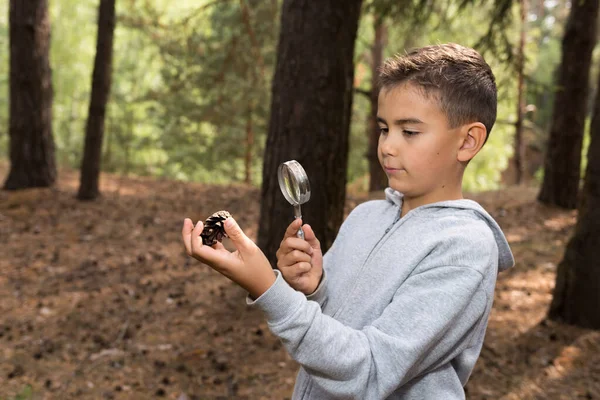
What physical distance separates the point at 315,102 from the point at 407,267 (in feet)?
10.2

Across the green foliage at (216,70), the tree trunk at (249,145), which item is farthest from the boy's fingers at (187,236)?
the tree trunk at (249,145)

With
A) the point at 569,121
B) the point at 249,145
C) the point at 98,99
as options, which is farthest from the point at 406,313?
the point at 249,145

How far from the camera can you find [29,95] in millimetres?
9312

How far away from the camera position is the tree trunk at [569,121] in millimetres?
8992

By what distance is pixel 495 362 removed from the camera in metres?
4.52

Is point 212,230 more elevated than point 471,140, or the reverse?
point 471,140

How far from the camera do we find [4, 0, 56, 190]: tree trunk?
9203 mm

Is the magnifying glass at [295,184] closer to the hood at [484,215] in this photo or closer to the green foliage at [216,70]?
the hood at [484,215]

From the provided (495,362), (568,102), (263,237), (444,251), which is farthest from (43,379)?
(568,102)

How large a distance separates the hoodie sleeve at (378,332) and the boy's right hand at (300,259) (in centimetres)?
25

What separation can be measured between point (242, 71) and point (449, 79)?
39.1 ft

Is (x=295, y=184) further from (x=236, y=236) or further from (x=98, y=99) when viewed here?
(x=98, y=99)

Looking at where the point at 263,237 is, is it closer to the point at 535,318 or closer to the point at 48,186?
the point at 535,318

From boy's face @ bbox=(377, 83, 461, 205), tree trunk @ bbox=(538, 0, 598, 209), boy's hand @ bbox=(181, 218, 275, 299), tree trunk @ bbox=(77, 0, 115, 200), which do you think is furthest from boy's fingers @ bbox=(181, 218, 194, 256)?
tree trunk @ bbox=(538, 0, 598, 209)
